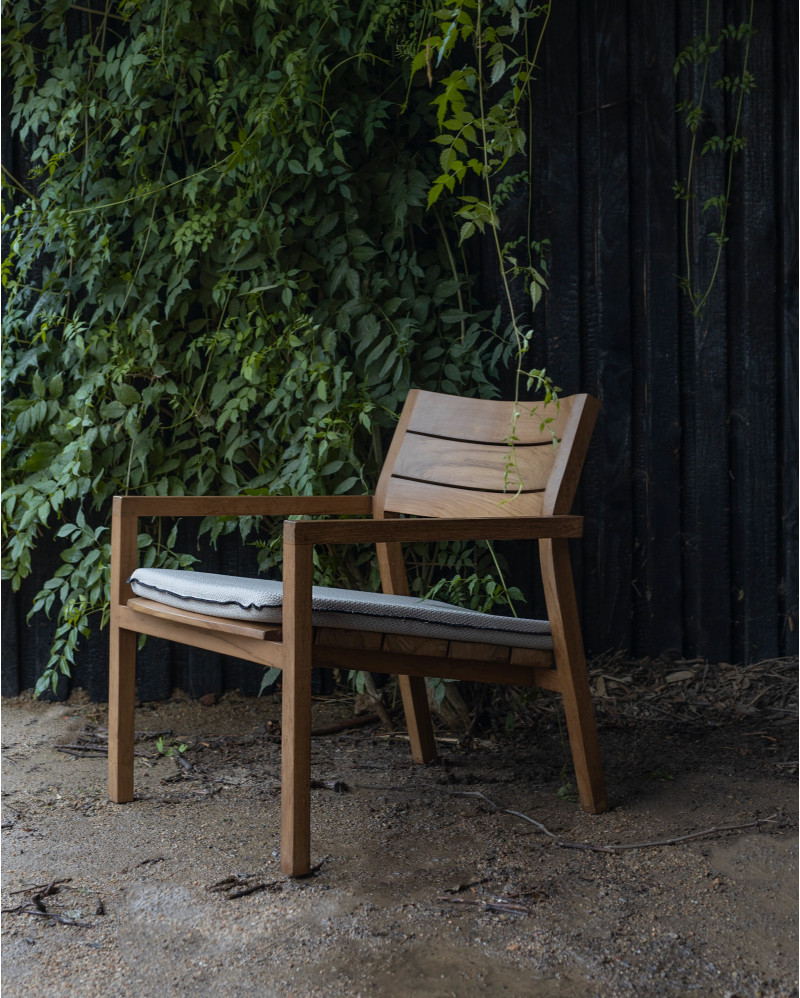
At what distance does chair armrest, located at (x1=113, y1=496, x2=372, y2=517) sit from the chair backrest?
0.26 feet

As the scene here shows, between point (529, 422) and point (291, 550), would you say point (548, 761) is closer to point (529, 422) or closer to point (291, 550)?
point (529, 422)

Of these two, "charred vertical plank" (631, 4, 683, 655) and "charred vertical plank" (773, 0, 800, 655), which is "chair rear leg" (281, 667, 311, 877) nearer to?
"charred vertical plank" (631, 4, 683, 655)

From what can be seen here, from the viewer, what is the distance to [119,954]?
1.35m

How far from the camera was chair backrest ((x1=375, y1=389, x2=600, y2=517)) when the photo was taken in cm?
192

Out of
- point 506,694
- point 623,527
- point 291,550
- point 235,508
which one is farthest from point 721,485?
point 291,550

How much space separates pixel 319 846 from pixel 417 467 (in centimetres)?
94

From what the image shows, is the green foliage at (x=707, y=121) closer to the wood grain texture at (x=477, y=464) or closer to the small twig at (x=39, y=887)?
the wood grain texture at (x=477, y=464)

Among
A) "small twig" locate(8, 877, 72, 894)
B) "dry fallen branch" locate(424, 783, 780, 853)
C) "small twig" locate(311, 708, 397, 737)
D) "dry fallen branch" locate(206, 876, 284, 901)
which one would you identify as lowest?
"small twig" locate(311, 708, 397, 737)

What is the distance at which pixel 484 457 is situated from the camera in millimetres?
2174

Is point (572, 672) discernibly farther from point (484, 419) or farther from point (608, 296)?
point (608, 296)

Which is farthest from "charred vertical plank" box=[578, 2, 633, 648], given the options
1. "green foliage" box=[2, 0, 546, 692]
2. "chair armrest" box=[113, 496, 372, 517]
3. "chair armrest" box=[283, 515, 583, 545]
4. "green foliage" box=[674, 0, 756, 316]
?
"chair armrest" box=[283, 515, 583, 545]

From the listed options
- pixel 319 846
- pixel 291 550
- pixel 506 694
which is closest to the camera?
pixel 291 550

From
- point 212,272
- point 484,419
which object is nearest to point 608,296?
point 484,419

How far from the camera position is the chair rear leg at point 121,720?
202 centimetres
